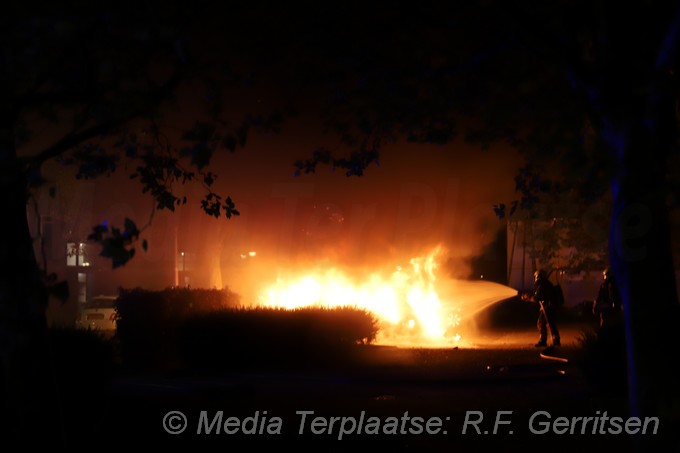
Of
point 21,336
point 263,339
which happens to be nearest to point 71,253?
point 263,339

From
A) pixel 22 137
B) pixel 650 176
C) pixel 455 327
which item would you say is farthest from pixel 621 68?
pixel 455 327

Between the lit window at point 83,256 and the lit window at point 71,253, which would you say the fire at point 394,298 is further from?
the lit window at point 83,256

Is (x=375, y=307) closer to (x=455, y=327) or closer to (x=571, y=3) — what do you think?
(x=455, y=327)

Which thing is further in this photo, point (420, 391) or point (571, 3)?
point (420, 391)

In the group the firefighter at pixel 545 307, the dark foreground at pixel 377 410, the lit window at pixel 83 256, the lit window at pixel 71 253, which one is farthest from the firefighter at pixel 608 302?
the lit window at pixel 83 256

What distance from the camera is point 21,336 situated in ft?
21.2

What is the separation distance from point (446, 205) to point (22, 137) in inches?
1147

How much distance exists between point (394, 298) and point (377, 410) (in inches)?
553

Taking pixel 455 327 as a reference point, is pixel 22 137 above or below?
above

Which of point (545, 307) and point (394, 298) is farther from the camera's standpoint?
point (394, 298)

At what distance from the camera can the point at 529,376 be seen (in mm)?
14312

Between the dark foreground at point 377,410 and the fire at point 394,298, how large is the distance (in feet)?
23.2

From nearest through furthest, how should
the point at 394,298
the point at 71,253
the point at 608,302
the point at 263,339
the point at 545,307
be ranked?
the point at 263,339 → the point at 608,302 → the point at 545,307 → the point at 394,298 → the point at 71,253

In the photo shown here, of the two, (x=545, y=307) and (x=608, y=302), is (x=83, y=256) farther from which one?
(x=608, y=302)
